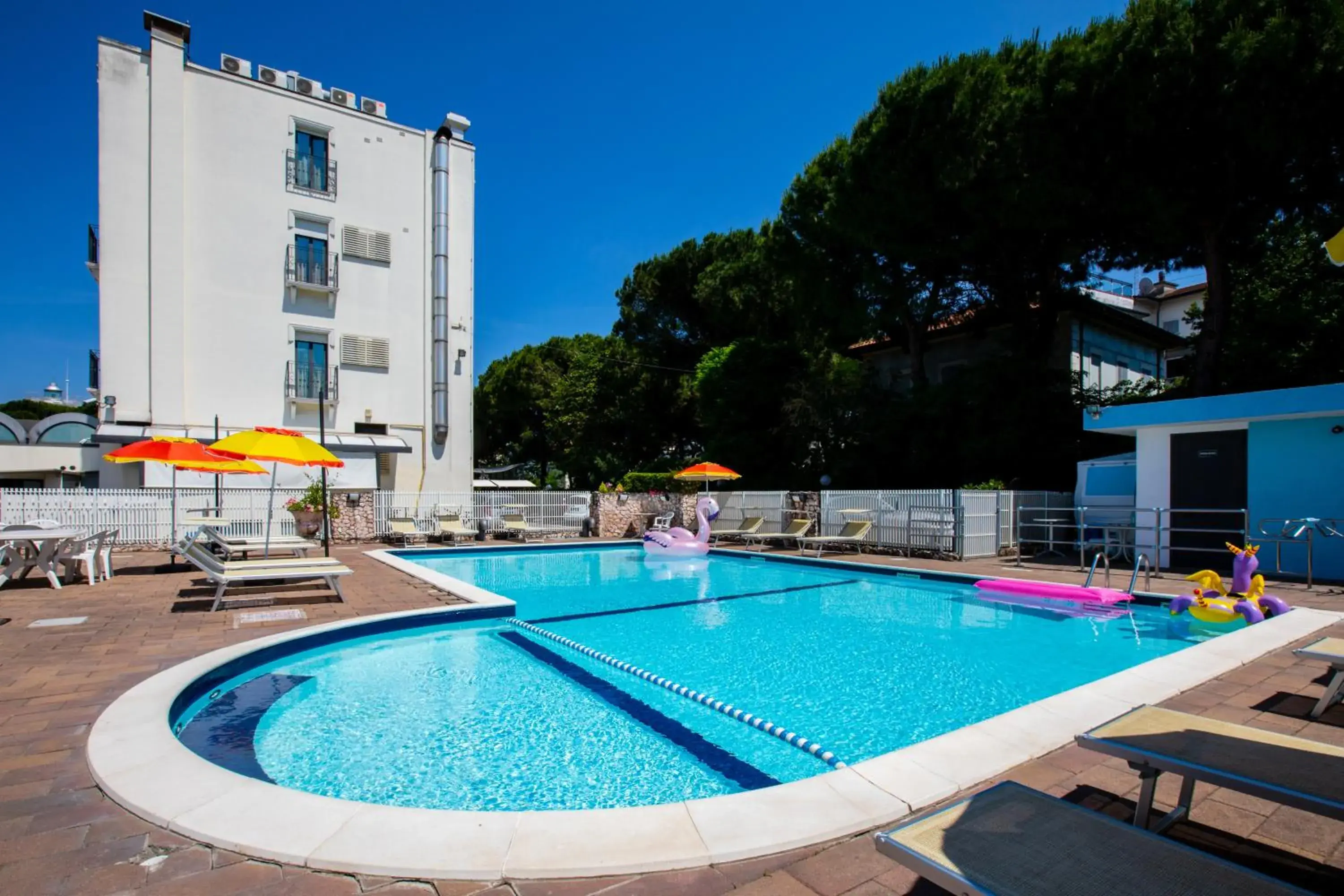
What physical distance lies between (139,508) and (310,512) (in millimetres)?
3767

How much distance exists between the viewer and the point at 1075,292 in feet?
71.8

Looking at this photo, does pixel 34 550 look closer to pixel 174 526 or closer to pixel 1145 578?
pixel 174 526

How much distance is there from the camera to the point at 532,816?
3.02m

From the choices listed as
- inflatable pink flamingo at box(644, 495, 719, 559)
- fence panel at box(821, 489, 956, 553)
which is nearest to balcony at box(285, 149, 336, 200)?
inflatable pink flamingo at box(644, 495, 719, 559)

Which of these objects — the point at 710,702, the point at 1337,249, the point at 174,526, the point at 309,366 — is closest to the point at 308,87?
the point at 309,366

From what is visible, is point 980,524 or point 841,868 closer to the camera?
point 841,868

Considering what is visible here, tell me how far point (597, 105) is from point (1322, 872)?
1739cm

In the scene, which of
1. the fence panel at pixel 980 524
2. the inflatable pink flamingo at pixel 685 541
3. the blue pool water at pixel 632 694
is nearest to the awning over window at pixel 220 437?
the inflatable pink flamingo at pixel 685 541

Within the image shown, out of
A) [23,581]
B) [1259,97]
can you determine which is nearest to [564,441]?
[23,581]

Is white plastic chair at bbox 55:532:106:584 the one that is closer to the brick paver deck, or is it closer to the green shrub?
the brick paver deck

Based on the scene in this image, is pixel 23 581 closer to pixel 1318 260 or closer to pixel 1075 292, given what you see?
pixel 1075 292

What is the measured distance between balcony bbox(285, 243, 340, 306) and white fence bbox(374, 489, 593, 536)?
779 centimetres

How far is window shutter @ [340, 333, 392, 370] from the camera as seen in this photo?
23.9 meters

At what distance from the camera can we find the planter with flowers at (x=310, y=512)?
1867cm
